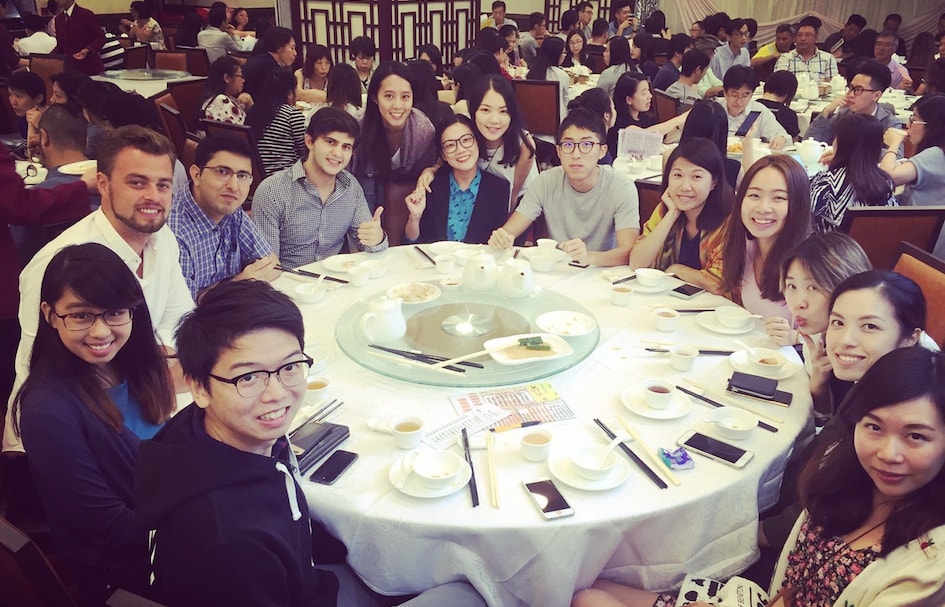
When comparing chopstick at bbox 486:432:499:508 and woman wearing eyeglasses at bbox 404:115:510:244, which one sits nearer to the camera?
chopstick at bbox 486:432:499:508

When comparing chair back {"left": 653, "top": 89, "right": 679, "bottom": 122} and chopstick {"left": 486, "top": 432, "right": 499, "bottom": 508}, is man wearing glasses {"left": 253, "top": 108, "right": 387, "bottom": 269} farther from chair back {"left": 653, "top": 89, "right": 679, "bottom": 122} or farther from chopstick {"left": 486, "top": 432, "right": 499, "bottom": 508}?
chair back {"left": 653, "top": 89, "right": 679, "bottom": 122}

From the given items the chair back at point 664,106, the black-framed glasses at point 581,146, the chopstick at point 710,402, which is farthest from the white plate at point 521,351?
the chair back at point 664,106

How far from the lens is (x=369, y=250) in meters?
2.92

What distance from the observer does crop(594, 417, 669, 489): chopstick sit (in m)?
1.51

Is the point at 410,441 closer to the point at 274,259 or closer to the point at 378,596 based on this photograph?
the point at 378,596

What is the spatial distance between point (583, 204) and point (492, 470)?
6.14 ft

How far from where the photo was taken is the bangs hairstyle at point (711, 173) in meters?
2.67

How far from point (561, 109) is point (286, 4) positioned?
12.3ft

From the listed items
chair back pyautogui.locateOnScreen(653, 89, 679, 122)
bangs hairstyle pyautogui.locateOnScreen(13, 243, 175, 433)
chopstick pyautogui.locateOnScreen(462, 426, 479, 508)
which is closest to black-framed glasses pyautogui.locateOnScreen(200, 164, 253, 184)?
bangs hairstyle pyautogui.locateOnScreen(13, 243, 175, 433)

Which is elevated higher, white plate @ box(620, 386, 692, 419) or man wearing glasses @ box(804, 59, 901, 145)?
man wearing glasses @ box(804, 59, 901, 145)

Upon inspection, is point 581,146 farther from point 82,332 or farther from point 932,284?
point 82,332

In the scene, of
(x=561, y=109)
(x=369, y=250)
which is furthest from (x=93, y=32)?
(x=369, y=250)

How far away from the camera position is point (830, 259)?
1.91m

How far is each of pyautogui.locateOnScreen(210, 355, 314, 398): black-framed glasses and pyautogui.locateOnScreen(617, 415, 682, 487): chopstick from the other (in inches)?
32.0
